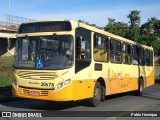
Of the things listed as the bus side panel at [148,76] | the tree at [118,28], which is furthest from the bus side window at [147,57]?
the tree at [118,28]

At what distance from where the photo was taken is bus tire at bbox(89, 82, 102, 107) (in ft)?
43.6

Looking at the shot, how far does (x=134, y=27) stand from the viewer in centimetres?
6475

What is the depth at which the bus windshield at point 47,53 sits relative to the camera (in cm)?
1170

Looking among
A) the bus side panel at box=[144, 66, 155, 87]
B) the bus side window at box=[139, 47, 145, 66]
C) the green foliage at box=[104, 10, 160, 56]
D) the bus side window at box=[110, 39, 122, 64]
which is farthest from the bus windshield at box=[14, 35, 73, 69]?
the green foliage at box=[104, 10, 160, 56]

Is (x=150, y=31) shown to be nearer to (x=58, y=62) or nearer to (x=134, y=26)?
(x=134, y=26)

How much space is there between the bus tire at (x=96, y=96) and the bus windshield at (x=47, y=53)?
7.08 ft

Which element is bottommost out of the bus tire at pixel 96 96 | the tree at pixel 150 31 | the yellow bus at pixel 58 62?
the bus tire at pixel 96 96

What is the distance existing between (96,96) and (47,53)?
2780 millimetres

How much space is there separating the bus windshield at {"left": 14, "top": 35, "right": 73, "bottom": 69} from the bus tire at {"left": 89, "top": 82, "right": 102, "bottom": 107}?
2.16 m

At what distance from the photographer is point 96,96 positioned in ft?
44.4

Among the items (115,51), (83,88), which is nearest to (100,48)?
(115,51)

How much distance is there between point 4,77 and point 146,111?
1727cm

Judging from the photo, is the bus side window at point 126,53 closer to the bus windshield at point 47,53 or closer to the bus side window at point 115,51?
the bus side window at point 115,51

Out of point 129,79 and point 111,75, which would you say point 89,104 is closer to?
point 111,75
